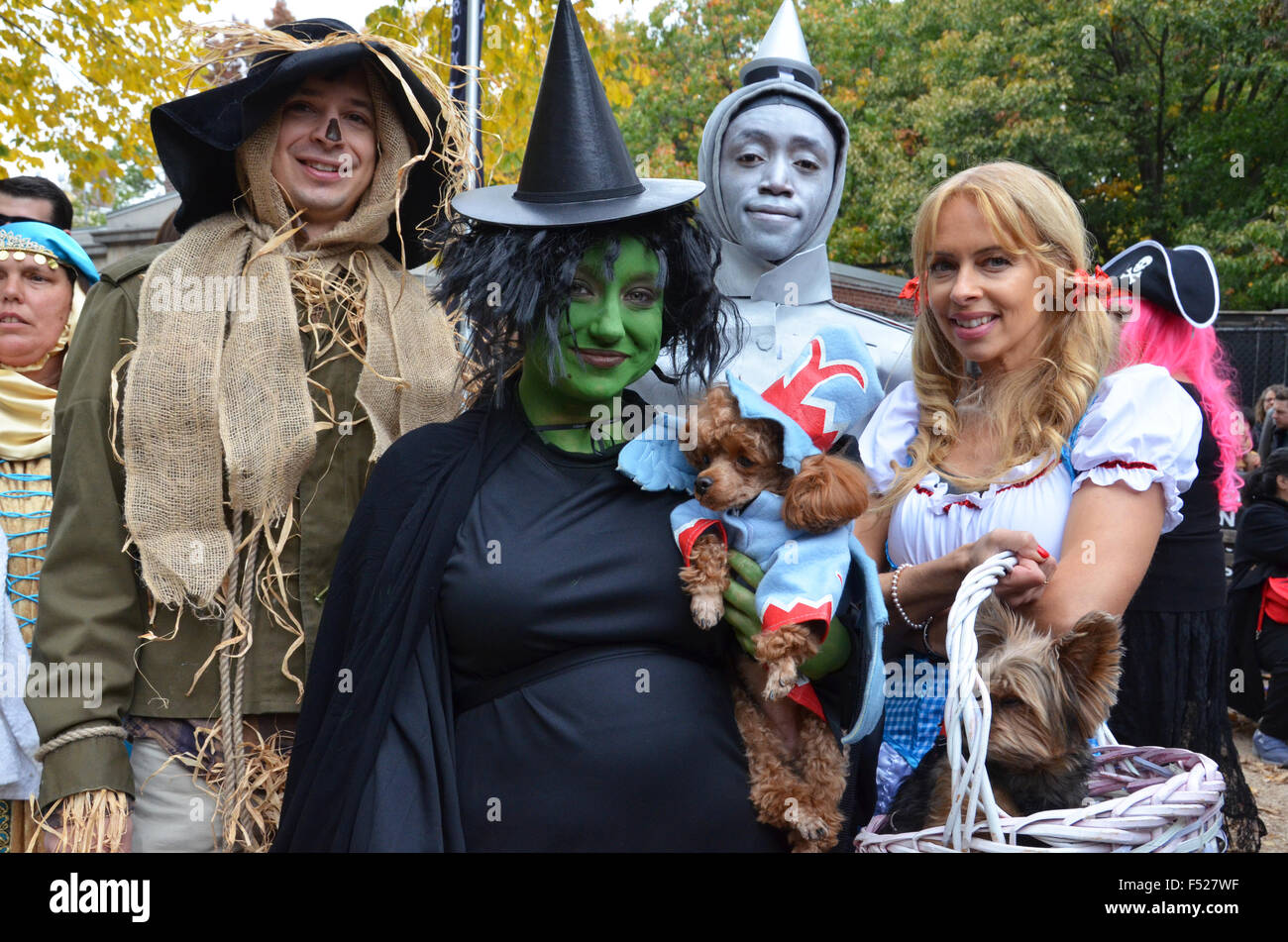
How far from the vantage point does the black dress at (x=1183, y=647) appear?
307 cm

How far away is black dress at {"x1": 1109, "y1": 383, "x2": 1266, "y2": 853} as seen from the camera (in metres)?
3.07

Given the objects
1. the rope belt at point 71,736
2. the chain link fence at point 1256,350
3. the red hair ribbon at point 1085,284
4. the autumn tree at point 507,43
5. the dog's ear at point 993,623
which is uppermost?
the autumn tree at point 507,43

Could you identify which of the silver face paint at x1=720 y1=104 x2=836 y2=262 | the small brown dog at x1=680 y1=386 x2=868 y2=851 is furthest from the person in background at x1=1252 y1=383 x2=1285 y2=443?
the small brown dog at x1=680 y1=386 x2=868 y2=851

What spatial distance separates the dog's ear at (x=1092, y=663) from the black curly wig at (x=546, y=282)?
90 cm

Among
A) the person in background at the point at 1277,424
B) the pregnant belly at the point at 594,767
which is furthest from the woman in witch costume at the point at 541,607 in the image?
the person in background at the point at 1277,424

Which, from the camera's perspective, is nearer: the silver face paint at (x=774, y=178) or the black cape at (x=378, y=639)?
the black cape at (x=378, y=639)

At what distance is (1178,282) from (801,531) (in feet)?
6.07

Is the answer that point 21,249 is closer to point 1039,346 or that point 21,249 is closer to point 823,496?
point 823,496

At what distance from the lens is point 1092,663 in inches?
73.8

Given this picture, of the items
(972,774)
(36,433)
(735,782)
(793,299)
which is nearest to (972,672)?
(972,774)

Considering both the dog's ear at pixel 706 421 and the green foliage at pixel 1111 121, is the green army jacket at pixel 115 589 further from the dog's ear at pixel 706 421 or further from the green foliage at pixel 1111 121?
the green foliage at pixel 1111 121

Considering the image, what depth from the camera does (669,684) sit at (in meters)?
1.88

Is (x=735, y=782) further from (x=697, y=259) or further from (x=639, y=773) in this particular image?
(x=697, y=259)

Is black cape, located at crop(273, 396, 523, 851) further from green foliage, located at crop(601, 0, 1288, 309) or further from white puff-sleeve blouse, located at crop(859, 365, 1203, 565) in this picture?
green foliage, located at crop(601, 0, 1288, 309)
